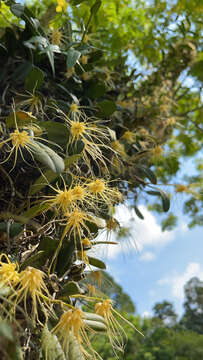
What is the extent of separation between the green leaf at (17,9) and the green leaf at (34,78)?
0.61 ft

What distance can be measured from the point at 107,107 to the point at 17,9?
1.10ft

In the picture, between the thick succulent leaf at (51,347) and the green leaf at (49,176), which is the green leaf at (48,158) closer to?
the green leaf at (49,176)

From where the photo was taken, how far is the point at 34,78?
2.68 ft

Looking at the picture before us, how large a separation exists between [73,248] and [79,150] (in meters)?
0.19

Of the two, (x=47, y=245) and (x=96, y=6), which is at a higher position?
(x=96, y=6)

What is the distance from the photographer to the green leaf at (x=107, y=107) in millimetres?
980

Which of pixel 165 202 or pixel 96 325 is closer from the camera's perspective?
pixel 96 325

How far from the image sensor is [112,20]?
1616 millimetres

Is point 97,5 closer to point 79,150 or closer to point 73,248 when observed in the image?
point 79,150

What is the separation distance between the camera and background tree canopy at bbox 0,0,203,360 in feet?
1.76

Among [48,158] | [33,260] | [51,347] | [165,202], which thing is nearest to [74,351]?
[51,347]

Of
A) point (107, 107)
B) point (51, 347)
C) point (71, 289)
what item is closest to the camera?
point (51, 347)

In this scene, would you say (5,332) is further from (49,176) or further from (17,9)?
(17,9)

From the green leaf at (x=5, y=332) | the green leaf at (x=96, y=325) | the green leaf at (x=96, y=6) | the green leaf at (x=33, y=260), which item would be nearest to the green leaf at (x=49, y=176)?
the green leaf at (x=33, y=260)
